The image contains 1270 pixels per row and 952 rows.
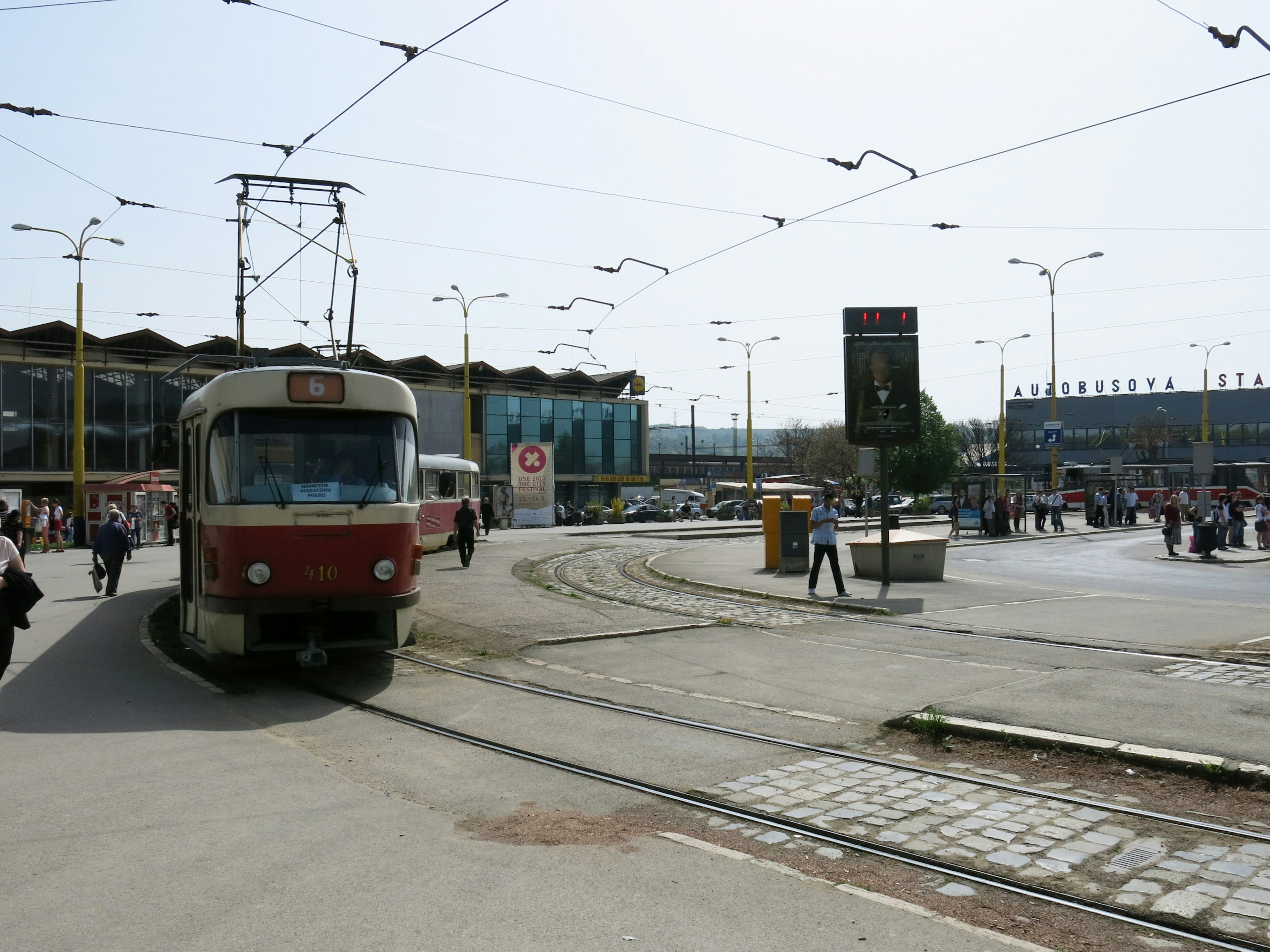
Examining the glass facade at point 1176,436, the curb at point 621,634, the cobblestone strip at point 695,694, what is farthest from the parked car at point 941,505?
the cobblestone strip at point 695,694

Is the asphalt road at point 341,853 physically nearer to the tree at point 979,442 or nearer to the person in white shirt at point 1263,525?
the person in white shirt at point 1263,525

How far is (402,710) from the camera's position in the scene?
28.3ft

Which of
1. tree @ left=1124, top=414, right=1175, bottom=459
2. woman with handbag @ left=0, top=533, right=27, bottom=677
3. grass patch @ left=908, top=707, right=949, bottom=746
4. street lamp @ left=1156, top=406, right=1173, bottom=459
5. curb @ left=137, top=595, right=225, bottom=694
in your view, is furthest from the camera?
street lamp @ left=1156, top=406, right=1173, bottom=459

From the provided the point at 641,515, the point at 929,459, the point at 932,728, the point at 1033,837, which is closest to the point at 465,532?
the point at 932,728

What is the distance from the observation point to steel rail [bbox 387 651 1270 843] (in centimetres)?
541

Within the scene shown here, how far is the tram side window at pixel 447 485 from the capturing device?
30.0m

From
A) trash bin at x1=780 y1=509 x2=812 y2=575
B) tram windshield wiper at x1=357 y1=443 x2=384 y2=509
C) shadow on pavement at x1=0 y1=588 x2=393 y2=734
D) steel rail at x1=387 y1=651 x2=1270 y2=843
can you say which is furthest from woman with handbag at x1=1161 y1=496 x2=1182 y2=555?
tram windshield wiper at x1=357 y1=443 x2=384 y2=509

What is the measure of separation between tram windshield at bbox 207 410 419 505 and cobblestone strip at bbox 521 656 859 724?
2.27 meters

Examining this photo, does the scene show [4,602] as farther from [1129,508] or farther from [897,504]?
[897,504]

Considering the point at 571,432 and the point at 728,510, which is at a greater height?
the point at 571,432

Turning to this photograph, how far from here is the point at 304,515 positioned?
9289 millimetres

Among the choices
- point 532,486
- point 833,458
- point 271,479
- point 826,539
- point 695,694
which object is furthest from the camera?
point 833,458

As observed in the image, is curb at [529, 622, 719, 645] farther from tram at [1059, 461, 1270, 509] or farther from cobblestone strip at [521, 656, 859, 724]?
tram at [1059, 461, 1270, 509]

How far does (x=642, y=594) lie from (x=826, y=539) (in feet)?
10.5
